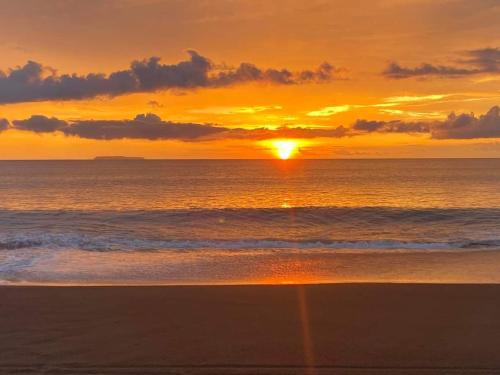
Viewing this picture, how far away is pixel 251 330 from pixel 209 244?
1439cm

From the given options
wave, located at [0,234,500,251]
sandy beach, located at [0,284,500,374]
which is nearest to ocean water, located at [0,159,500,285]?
wave, located at [0,234,500,251]

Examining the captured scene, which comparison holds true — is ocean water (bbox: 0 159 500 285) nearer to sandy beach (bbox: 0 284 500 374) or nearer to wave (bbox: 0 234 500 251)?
wave (bbox: 0 234 500 251)

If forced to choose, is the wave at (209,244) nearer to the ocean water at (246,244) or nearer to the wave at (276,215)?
the ocean water at (246,244)

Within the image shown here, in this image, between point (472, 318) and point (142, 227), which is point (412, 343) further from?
point (142, 227)

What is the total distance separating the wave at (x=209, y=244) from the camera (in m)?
20.5

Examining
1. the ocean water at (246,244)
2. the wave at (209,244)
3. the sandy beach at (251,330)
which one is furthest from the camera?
the wave at (209,244)

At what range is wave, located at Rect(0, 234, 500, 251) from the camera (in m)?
20.5

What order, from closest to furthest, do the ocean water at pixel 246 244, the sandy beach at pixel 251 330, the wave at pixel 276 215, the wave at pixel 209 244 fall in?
1. the sandy beach at pixel 251 330
2. the ocean water at pixel 246 244
3. the wave at pixel 209 244
4. the wave at pixel 276 215

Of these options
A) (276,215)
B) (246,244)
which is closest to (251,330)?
(246,244)

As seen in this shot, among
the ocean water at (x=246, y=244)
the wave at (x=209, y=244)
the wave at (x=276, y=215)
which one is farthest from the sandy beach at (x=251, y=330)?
the wave at (x=276, y=215)

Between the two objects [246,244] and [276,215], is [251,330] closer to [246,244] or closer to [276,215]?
[246,244]

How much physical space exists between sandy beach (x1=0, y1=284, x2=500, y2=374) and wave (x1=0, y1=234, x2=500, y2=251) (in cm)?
964

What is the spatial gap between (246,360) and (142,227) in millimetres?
22767

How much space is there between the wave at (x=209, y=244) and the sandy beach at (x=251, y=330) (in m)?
9.64
